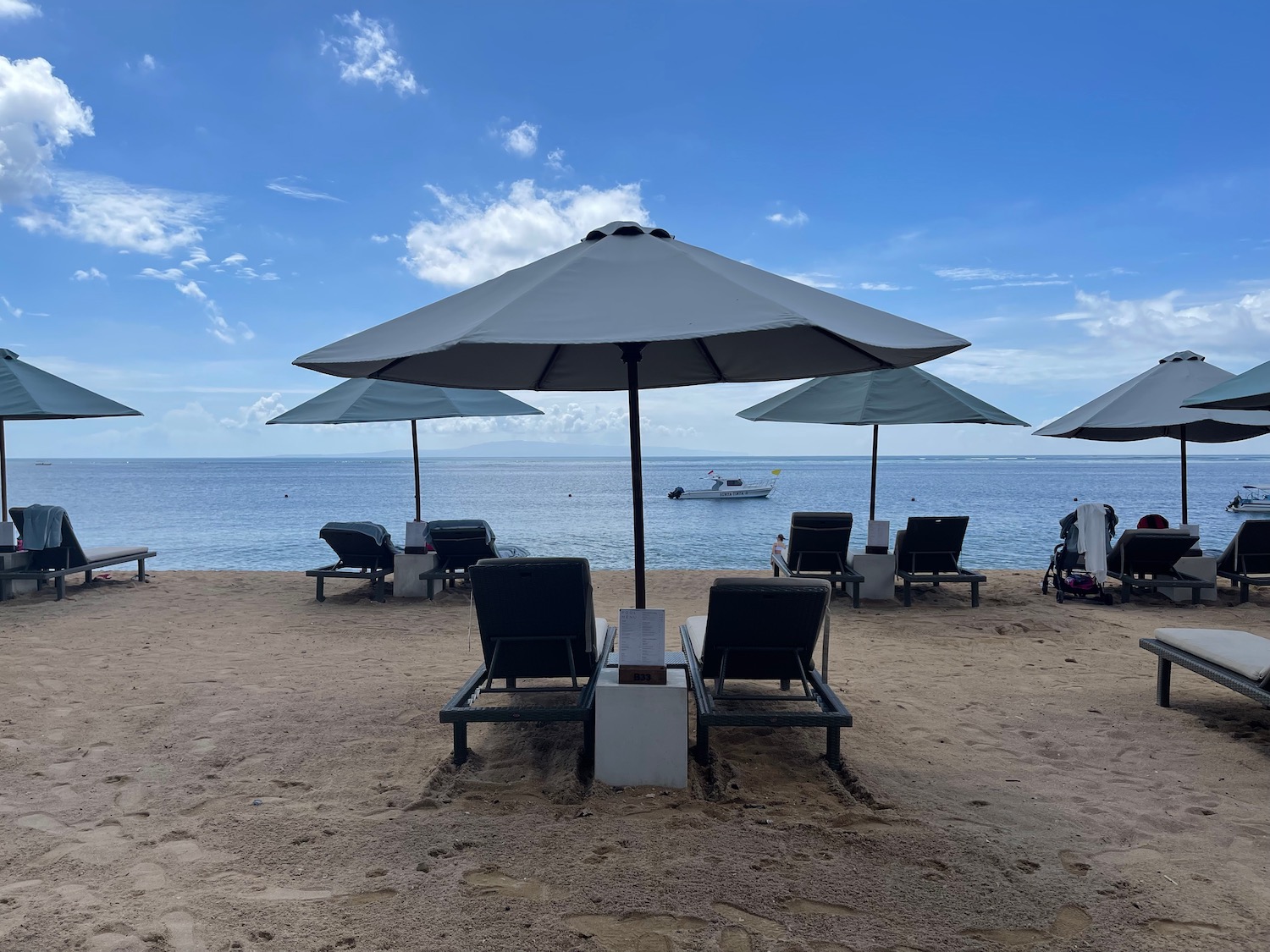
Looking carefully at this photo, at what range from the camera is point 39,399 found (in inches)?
299

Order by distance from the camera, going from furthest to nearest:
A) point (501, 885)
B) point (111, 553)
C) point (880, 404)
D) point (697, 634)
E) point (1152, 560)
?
point (111, 553) → point (1152, 560) → point (880, 404) → point (697, 634) → point (501, 885)

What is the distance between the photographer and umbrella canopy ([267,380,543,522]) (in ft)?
25.6

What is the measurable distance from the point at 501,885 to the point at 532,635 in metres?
1.26

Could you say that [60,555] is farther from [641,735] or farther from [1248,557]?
[1248,557]

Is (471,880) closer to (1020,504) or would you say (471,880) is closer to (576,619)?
(576,619)

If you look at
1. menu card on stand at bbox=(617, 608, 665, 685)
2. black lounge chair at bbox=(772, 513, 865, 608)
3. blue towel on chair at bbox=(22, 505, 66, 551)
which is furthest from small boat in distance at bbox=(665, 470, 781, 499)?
menu card on stand at bbox=(617, 608, 665, 685)

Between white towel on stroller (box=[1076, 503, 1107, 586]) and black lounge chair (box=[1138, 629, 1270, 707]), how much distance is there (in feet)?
10.9

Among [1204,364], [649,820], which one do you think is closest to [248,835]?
[649,820]

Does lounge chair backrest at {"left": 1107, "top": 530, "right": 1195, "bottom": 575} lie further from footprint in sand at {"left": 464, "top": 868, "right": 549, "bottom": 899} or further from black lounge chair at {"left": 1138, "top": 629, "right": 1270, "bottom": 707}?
footprint in sand at {"left": 464, "top": 868, "right": 549, "bottom": 899}

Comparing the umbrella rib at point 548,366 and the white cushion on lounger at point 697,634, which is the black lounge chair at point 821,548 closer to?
the white cushion on lounger at point 697,634

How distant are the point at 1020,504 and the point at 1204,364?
38873 mm

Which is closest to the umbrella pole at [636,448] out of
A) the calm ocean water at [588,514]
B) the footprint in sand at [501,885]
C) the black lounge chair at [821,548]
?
the footprint in sand at [501,885]

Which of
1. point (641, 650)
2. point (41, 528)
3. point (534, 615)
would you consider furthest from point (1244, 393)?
point (41, 528)

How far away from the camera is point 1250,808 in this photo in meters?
→ 3.02
